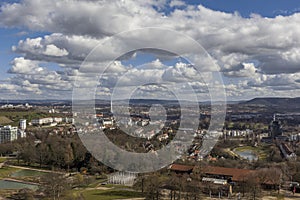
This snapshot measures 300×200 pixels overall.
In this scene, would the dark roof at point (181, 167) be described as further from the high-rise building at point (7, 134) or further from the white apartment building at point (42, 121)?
the white apartment building at point (42, 121)

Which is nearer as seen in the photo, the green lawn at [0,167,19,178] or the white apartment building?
the green lawn at [0,167,19,178]

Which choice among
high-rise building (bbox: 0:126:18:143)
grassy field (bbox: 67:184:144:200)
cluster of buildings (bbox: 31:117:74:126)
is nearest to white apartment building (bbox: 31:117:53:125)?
cluster of buildings (bbox: 31:117:74:126)

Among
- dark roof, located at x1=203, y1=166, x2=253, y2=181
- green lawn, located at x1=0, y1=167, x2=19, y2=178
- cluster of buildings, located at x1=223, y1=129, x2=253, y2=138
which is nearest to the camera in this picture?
dark roof, located at x1=203, y1=166, x2=253, y2=181

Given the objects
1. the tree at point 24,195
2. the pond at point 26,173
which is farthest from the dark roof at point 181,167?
the pond at point 26,173

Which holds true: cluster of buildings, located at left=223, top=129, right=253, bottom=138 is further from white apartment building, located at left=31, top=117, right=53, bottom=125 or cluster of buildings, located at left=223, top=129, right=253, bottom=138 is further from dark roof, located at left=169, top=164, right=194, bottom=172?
white apartment building, located at left=31, top=117, right=53, bottom=125

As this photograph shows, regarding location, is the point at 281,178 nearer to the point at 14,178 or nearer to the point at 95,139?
the point at 95,139

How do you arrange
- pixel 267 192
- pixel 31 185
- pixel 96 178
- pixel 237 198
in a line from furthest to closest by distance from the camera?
pixel 96 178, pixel 31 185, pixel 267 192, pixel 237 198

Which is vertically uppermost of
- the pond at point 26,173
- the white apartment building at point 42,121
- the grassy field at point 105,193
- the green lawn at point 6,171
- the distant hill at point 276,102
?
the distant hill at point 276,102

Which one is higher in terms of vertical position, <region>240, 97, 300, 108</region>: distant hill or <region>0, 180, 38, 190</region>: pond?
<region>240, 97, 300, 108</region>: distant hill

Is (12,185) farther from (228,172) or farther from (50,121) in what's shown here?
(50,121)

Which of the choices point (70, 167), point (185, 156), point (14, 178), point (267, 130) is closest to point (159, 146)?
point (185, 156)

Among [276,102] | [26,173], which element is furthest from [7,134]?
[276,102]
